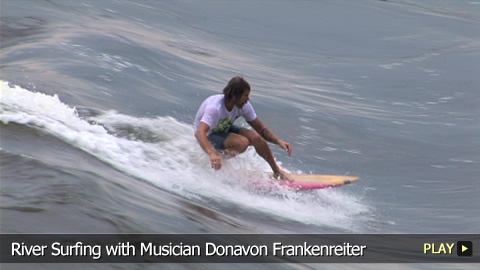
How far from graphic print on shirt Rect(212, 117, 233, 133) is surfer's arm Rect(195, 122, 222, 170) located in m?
0.29

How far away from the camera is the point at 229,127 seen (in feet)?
35.6

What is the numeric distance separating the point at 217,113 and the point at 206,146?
0.53 metres

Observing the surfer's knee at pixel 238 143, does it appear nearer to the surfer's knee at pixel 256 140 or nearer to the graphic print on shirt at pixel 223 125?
the surfer's knee at pixel 256 140

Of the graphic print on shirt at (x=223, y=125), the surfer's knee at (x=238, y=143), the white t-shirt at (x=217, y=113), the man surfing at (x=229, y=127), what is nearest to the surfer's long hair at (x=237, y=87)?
the man surfing at (x=229, y=127)

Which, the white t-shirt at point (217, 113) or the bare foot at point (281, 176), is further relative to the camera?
the bare foot at point (281, 176)

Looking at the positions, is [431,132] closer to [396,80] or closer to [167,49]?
[396,80]

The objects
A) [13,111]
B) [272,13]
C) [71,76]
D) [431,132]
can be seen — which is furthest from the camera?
[272,13]

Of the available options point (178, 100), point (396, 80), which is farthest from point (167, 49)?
point (396, 80)

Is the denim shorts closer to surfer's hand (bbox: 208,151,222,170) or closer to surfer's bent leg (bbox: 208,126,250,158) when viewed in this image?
surfer's bent leg (bbox: 208,126,250,158)

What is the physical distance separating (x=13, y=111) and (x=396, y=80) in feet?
37.1

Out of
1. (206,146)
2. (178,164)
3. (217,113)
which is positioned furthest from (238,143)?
(178,164)

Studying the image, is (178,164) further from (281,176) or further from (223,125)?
(281,176)

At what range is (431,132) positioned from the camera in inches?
620

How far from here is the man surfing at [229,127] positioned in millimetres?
10320
